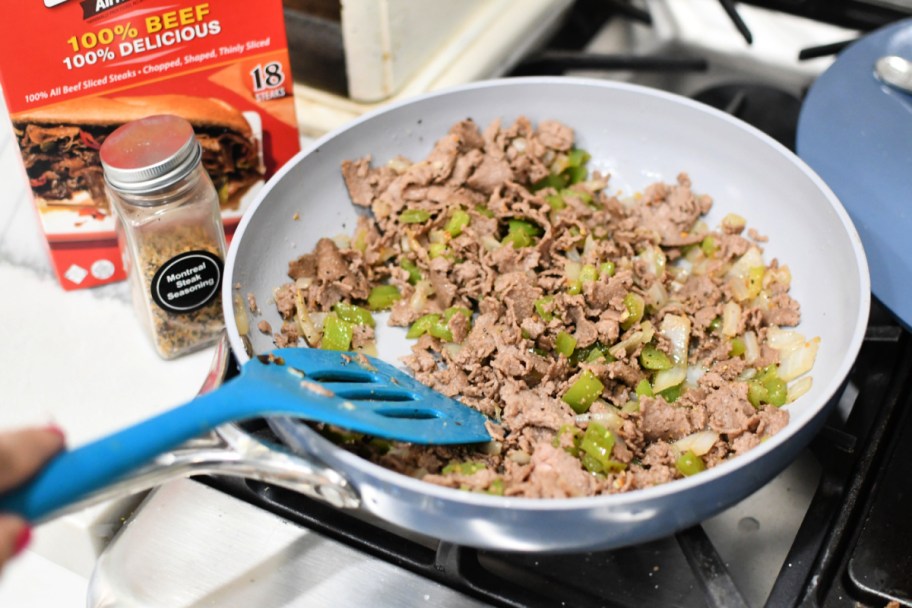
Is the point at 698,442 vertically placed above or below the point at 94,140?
below

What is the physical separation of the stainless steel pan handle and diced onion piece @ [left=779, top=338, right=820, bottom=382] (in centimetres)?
51

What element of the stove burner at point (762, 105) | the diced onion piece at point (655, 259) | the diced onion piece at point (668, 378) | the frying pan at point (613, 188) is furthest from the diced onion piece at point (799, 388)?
the stove burner at point (762, 105)

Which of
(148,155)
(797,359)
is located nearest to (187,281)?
(148,155)

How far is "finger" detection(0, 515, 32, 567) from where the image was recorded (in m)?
0.52

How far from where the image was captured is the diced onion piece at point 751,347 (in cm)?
101

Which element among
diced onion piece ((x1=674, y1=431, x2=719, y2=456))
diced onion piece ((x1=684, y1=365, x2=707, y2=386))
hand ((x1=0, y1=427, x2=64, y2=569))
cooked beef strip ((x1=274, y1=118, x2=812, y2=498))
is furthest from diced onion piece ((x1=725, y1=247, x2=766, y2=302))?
hand ((x1=0, y1=427, x2=64, y2=569))

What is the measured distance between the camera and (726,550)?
3.19 feet

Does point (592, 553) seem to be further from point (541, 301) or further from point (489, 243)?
point (489, 243)

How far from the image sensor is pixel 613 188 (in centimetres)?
123

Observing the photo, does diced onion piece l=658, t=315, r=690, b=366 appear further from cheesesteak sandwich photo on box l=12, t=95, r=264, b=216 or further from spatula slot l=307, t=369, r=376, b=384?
cheesesteak sandwich photo on box l=12, t=95, r=264, b=216

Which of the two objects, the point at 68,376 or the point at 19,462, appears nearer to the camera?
the point at 19,462

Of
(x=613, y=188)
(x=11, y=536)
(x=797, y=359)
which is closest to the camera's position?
(x=11, y=536)

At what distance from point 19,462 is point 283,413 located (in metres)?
0.21

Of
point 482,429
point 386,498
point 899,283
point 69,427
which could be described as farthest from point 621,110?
point 69,427
